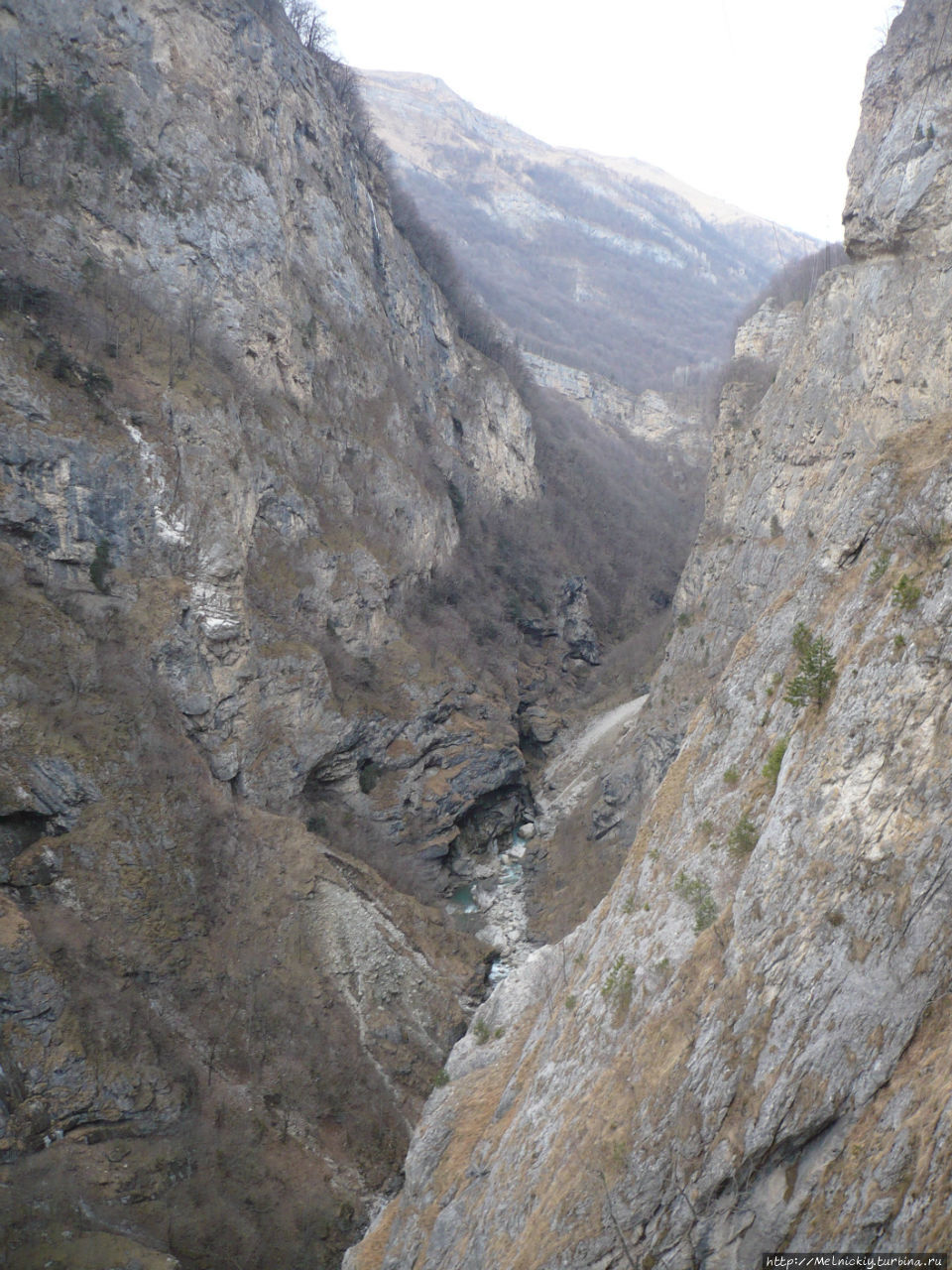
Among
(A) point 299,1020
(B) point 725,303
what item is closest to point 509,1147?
(A) point 299,1020

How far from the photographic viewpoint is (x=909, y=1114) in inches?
311

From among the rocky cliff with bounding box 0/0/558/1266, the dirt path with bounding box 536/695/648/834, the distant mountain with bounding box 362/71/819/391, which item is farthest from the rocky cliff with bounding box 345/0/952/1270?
the distant mountain with bounding box 362/71/819/391

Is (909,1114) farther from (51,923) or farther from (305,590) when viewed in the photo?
(305,590)

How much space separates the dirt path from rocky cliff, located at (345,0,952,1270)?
100.0ft

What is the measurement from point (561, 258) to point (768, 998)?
176633 millimetres

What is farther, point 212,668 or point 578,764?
point 578,764

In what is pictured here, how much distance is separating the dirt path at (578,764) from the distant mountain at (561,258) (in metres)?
76.7

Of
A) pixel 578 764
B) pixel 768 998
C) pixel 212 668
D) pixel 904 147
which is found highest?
pixel 904 147

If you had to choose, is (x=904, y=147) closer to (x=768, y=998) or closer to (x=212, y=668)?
(x=768, y=998)

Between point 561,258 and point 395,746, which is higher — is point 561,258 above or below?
above

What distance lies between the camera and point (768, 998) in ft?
32.1

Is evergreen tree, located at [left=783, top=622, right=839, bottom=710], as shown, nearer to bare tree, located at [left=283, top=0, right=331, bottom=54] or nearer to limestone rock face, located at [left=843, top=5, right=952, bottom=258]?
limestone rock face, located at [left=843, top=5, right=952, bottom=258]

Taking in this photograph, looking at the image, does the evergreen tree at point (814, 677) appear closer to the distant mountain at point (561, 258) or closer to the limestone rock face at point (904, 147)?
the limestone rock face at point (904, 147)

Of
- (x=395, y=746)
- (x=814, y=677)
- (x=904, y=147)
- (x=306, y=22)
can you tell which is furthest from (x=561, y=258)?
(x=814, y=677)
